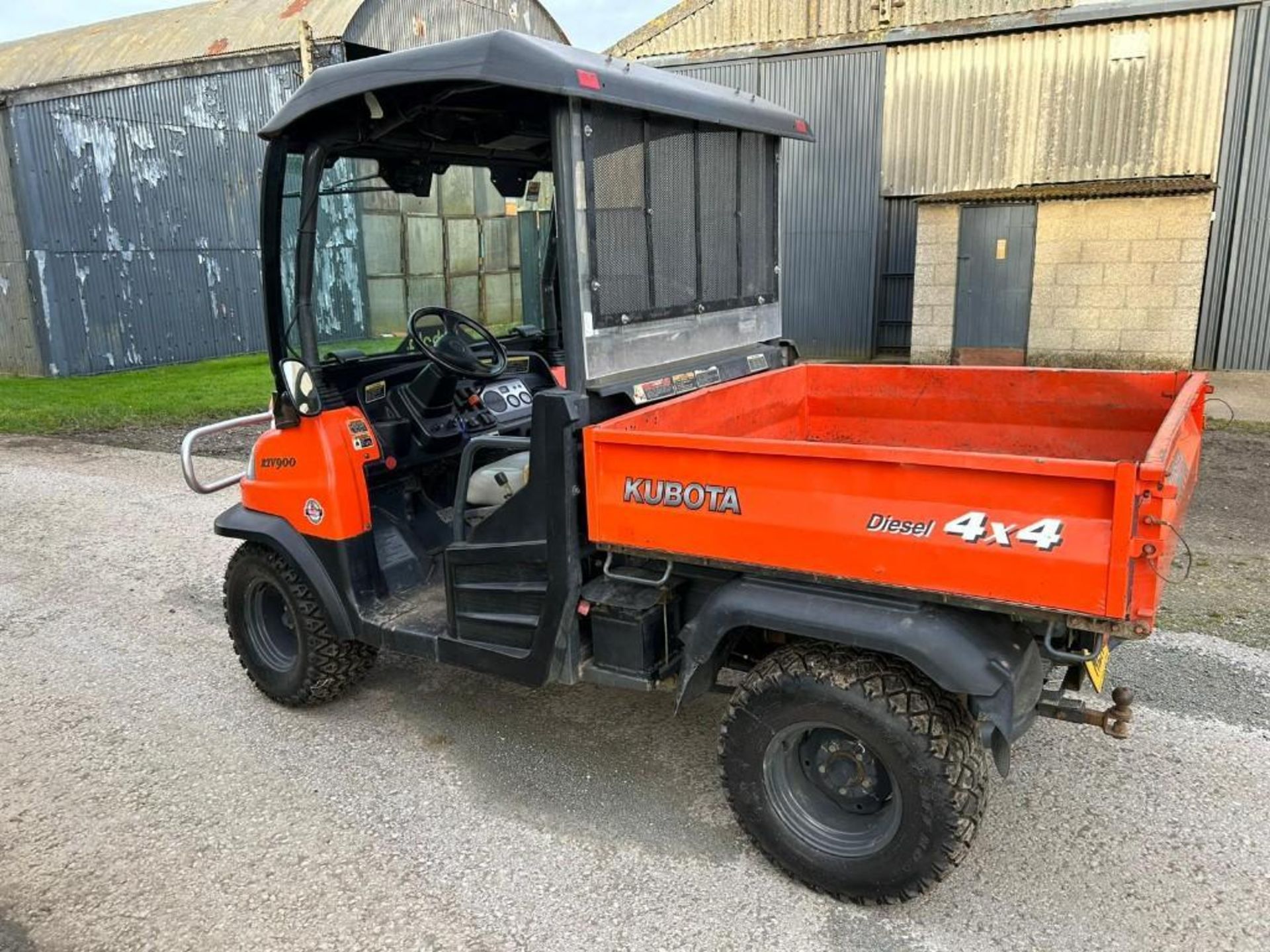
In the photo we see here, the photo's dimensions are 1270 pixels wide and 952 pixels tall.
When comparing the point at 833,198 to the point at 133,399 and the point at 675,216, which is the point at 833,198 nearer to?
the point at 133,399

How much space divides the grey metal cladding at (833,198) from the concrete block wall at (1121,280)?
286cm

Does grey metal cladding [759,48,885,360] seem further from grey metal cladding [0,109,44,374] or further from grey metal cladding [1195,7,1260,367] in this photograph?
grey metal cladding [0,109,44,374]

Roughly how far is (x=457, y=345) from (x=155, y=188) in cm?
1299

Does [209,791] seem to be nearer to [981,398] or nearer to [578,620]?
[578,620]

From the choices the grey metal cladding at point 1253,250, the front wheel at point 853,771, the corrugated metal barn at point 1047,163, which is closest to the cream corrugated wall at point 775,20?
the corrugated metal barn at point 1047,163

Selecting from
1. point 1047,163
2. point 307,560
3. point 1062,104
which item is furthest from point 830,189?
point 307,560

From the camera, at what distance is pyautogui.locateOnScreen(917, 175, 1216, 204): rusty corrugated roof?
34.1 ft

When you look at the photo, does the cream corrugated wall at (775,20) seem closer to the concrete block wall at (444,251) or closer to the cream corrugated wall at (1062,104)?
the cream corrugated wall at (1062,104)

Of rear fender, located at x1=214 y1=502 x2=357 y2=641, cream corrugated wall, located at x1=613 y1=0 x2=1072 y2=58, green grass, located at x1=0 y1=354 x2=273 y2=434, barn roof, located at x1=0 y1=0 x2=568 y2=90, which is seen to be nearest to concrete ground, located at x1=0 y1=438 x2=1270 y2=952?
rear fender, located at x1=214 y1=502 x2=357 y2=641

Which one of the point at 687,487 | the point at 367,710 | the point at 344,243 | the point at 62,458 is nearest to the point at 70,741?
the point at 367,710

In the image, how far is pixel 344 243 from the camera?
3.98 m

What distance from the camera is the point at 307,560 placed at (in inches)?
148

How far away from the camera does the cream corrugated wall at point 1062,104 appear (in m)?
11.3

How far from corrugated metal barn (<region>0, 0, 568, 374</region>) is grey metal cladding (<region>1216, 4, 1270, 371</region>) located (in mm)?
13105
